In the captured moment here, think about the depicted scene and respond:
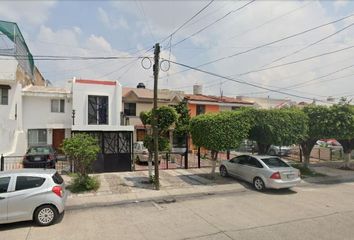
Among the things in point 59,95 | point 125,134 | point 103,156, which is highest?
point 59,95

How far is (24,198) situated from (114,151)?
30.5 ft

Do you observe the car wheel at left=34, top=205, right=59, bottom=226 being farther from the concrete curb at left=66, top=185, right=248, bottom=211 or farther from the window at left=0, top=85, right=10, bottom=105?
the window at left=0, top=85, right=10, bottom=105

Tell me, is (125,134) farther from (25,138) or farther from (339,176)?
(339,176)

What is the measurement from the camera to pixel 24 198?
8648 millimetres

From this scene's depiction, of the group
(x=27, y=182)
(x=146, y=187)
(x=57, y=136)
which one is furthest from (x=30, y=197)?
(x=57, y=136)

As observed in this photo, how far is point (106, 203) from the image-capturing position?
1172 centimetres

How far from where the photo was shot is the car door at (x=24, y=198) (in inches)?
336

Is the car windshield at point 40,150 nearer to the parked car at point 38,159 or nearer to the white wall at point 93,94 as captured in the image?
the parked car at point 38,159

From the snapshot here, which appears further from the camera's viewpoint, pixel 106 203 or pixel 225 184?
pixel 225 184

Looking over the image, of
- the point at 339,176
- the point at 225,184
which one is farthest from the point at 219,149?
the point at 339,176

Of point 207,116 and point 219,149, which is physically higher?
point 207,116

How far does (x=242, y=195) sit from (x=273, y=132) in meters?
4.31

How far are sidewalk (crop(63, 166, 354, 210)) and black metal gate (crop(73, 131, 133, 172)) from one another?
71cm

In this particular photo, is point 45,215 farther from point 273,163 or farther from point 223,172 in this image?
point 223,172
